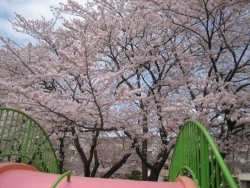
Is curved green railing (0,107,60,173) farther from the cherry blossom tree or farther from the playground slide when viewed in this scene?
the cherry blossom tree

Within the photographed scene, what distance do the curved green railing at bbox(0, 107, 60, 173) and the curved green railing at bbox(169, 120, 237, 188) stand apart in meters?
2.45

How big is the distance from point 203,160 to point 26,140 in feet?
10.3

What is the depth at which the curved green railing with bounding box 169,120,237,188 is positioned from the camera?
6.42 feet

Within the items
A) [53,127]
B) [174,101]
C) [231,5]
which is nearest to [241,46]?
[231,5]

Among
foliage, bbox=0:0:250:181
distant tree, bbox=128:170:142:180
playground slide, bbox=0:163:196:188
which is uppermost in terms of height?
foliage, bbox=0:0:250:181

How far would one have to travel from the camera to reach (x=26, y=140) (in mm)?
4707

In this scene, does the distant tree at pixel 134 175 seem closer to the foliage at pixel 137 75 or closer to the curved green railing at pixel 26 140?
the foliage at pixel 137 75

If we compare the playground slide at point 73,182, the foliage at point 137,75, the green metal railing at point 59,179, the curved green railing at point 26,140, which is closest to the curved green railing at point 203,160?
the playground slide at point 73,182

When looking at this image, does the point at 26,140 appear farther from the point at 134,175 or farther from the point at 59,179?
the point at 134,175

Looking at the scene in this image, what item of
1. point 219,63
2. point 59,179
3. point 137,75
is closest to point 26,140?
point 59,179

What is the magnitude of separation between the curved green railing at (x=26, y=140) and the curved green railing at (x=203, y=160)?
245 centimetres

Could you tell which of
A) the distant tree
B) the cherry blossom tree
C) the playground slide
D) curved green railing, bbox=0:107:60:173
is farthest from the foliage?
the distant tree

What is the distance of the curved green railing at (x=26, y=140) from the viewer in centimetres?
439

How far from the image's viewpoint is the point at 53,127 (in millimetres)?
8141
